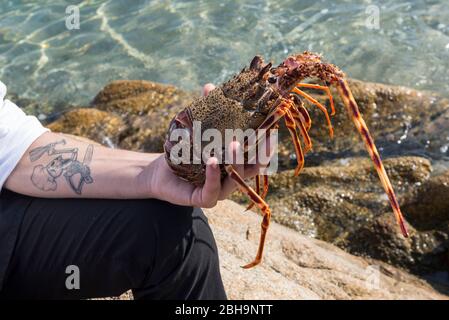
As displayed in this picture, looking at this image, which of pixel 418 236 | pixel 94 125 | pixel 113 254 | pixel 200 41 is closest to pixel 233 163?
pixel 113 254

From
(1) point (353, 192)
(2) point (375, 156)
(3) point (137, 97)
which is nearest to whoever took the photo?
(2) point (375, 156)

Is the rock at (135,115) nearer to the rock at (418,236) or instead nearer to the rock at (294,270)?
the rock at (294,270)

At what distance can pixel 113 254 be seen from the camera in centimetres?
202

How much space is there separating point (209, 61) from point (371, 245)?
4460 mm

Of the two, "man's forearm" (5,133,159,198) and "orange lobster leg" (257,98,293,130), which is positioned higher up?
"orange lobster leg" (257,98,293,130)

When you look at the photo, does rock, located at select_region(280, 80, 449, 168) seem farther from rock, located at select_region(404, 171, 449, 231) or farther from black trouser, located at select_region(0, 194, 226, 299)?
black trouser, located at select_region(0, 194, 226, 299)

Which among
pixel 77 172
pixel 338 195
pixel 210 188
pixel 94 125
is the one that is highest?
pixel 210 188

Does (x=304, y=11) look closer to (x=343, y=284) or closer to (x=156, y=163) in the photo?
(x=343, y=284)

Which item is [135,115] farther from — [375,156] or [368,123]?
[375,156]

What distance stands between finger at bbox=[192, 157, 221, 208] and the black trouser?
0.12m

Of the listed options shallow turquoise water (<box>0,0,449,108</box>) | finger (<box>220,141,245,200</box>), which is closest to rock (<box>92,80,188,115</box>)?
shallow turquoise water (<box>0,0,449,108</box>)

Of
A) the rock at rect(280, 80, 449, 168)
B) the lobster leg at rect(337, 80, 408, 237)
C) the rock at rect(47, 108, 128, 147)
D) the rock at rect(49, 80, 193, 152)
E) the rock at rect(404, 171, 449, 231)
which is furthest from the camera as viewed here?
the rock at rect(47, 108, 128, 147)

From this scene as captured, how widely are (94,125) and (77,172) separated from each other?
3409 millimetres

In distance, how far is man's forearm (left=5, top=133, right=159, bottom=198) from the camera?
221 centimetres
